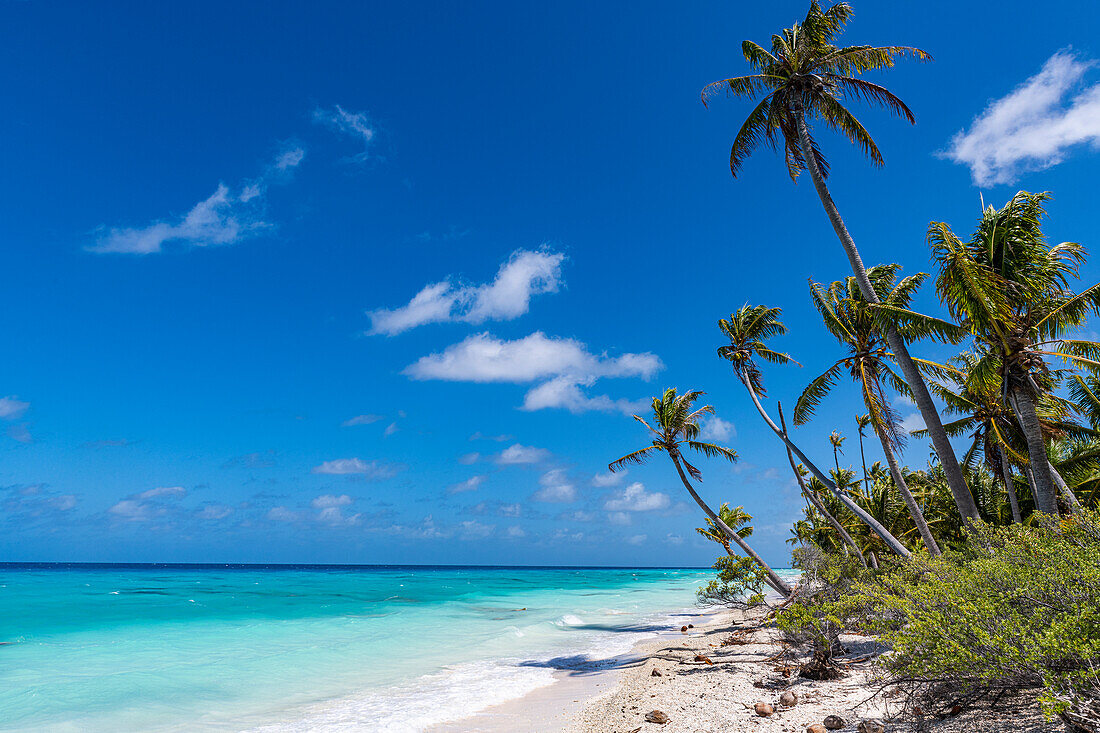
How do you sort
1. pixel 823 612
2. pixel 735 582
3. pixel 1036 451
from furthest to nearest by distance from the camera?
pixel 735 582 → pixel 1036 451 → pixel 823 612

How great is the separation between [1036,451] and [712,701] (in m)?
8.11

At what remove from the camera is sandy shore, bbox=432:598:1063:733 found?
7.01 metres

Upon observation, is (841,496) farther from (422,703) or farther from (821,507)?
(422,703)

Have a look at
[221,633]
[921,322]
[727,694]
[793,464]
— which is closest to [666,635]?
[793,464]

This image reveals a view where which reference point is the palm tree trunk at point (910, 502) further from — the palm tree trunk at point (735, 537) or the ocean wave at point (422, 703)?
the ocean wave at point (422, 703)

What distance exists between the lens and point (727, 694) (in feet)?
32.4

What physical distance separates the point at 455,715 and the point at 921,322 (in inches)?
494

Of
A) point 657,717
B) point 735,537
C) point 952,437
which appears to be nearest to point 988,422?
point 952,437

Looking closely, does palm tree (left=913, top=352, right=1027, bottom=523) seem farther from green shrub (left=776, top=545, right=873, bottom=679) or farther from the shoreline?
the shoreline

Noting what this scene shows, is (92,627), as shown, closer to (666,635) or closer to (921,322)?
(666,635)

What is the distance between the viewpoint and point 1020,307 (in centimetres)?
1141

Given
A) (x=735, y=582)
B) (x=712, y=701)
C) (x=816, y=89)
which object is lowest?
(x=712, y=701)

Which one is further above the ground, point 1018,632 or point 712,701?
point 1018,632

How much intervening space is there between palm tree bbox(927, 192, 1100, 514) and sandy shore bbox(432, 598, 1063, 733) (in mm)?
5739
